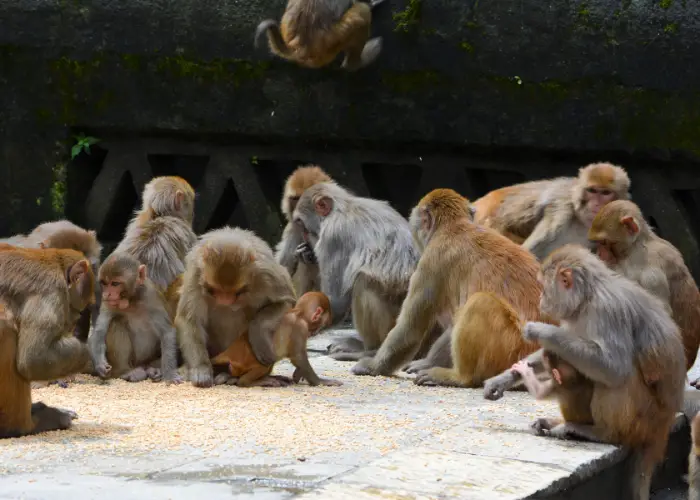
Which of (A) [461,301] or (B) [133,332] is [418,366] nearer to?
(A) [461,301]

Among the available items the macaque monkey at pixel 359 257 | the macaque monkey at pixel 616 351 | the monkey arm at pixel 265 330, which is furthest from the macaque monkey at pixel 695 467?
the macaque monkey at pixel 359 257

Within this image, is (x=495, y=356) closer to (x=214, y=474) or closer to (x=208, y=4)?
(x=214, y=474)

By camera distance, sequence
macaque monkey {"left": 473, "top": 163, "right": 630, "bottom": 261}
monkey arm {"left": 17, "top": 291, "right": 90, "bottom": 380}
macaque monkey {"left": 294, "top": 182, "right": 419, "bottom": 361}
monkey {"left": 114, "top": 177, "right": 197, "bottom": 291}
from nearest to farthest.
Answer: monkey arm {"left": 17, "top": 291, "right": 90, "bottom": 380} < monkey {"left": 114, "top": 177, "right": 197, "bottom": 291} < macaque monkey {"left": 294, "top": 182, "right": 419, "bottom": 361} < macaque monkey {"left": 473, "top": 163, "right": 630, "bottom": 261}

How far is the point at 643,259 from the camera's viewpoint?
837 centimetres

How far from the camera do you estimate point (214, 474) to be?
545 centimetres

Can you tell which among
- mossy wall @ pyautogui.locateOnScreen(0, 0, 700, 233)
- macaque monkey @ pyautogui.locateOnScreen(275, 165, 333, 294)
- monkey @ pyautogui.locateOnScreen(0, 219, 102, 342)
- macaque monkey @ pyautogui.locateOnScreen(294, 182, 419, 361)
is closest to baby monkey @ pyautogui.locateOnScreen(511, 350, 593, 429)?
macaque monkey @ pyautogui.locateOnScreen(294, 182, 419, 361)

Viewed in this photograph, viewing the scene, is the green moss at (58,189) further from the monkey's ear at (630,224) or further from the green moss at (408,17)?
the monkey's ear at (630,224)

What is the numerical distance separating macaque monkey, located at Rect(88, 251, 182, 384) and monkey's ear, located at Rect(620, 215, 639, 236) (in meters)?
3.13

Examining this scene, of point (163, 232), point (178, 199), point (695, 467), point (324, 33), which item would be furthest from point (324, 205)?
point (695, 467)

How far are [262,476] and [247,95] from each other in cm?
680

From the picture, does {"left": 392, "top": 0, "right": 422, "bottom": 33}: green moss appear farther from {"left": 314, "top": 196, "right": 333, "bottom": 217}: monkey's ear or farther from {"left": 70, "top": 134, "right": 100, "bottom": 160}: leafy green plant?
{"left": 70, "top": 134, "right": 100, "bottom": 160}: leafy green plant

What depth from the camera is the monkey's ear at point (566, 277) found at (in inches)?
252

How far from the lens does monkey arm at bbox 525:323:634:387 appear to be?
6.20 m

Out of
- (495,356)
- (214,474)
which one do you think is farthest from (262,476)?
(495,356)
